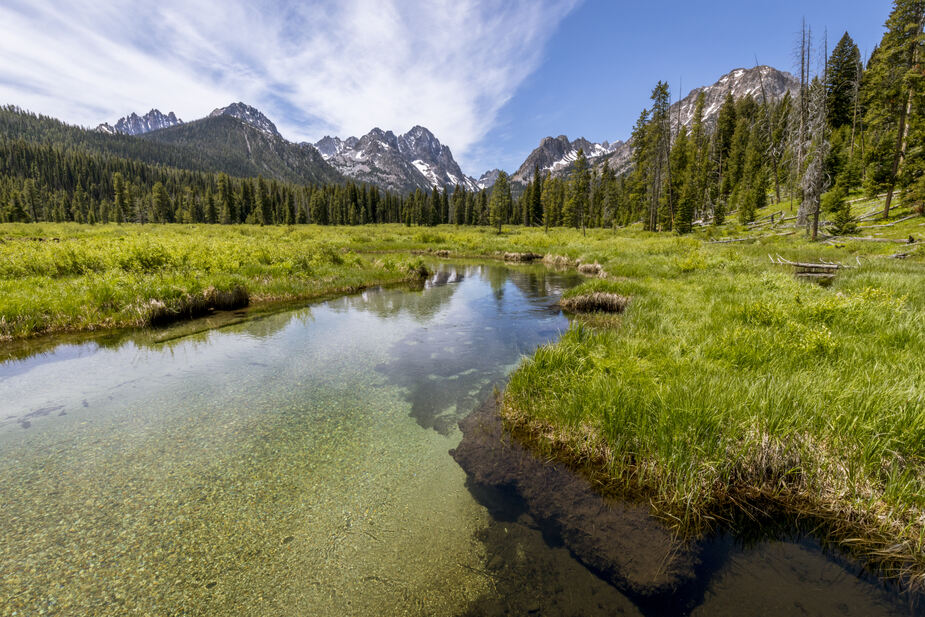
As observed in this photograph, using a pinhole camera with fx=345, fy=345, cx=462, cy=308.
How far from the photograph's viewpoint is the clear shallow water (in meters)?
3.31

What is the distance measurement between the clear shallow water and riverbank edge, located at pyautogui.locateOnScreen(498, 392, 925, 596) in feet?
1.32

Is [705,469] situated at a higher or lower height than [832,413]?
lower

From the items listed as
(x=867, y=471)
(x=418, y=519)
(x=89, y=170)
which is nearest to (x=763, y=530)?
(x=867, y=471)

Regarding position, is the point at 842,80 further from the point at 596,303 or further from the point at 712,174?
the point at 596,303

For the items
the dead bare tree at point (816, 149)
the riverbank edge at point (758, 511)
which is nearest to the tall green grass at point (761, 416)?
the riverbank edge at point (758, 511)

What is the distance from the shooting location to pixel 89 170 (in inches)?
5428

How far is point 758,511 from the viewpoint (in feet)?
13.7

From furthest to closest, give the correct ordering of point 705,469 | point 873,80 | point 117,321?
point 873,80, point 117,321, point 705,469

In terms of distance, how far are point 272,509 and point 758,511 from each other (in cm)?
604

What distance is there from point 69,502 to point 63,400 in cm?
417

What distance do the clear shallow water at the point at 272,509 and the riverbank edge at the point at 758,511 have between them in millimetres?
402

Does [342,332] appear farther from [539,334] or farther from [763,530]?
[763,530]

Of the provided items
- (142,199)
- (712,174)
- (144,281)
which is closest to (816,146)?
(144,281)

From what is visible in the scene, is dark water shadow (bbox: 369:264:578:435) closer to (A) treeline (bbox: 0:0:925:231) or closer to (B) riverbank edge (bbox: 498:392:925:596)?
(B) riverbank edge (bbox: 498:392:925:596)
